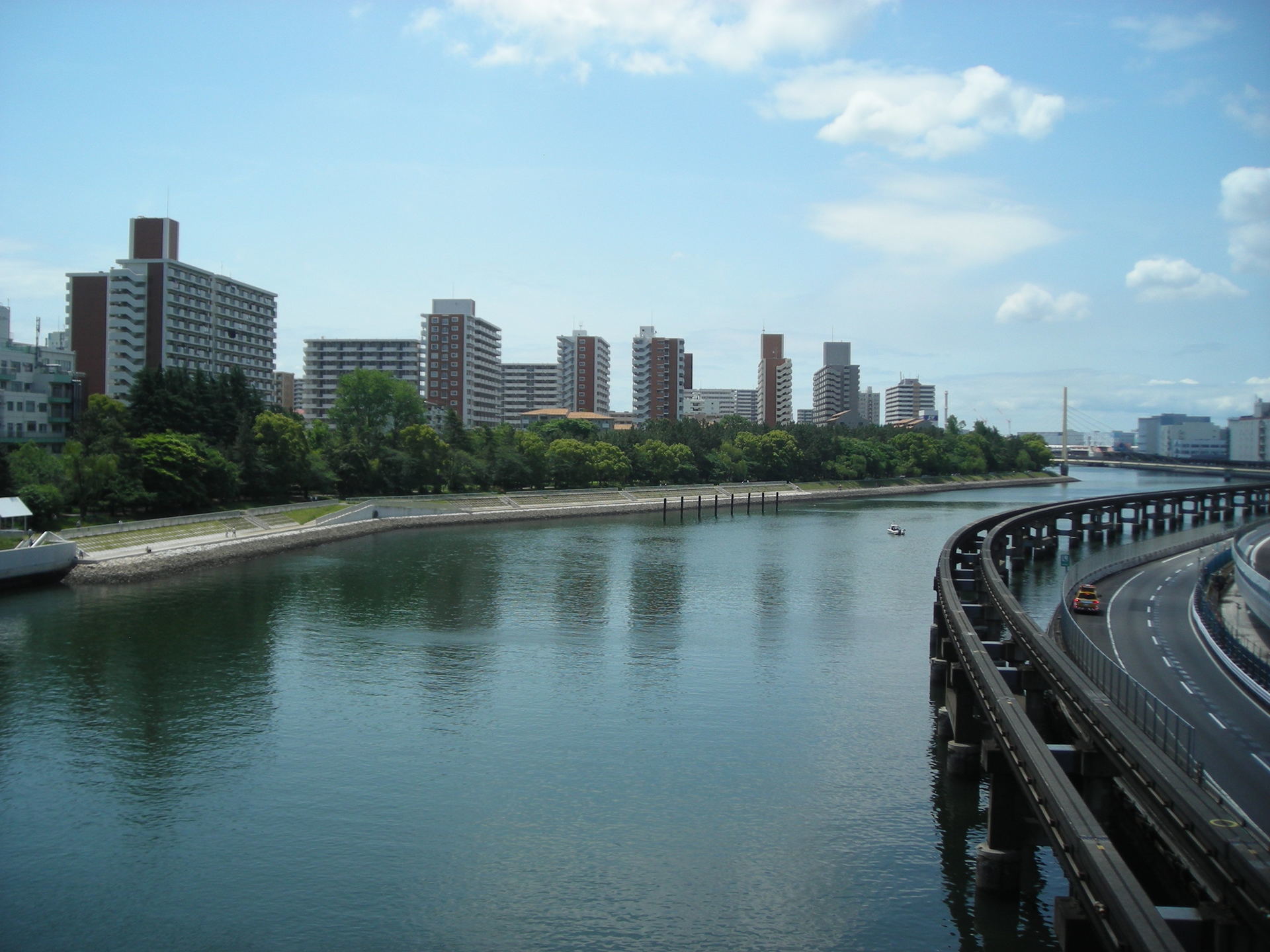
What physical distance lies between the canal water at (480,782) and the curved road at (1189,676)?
2.53 meters

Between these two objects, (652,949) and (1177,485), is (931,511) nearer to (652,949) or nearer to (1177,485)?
(1177,485)

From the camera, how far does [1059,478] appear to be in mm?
100188

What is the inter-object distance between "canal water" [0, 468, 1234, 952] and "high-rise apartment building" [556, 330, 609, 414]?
84.5 m

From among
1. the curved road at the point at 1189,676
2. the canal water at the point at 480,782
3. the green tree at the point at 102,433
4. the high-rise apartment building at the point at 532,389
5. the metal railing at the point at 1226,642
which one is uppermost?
the high-rise apartment building at the point at 532,389

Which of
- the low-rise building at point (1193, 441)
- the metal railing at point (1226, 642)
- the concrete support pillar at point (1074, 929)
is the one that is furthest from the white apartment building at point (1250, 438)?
the concrete support pillar at point (1074, 929)

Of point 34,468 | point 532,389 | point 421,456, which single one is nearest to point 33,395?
point 34,468

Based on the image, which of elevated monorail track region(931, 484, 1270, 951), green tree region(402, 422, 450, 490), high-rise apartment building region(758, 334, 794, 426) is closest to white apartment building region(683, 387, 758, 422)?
high-rise apartment building region(758, 334, 794, 426)

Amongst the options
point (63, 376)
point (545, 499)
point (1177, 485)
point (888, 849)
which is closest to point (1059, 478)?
point (1177, 485)

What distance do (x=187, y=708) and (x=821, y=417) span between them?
456 feet

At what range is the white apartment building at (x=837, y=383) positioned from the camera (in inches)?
5743

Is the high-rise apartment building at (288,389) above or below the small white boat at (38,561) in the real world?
above

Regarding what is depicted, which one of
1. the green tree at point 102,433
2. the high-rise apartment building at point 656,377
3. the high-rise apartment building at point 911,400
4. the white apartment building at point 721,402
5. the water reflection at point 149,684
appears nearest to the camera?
the water reflection at point 149,684

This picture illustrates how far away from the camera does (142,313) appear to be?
61188 millimetres

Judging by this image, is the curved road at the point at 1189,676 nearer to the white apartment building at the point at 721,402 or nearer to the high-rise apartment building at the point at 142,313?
the high-rise apartment building at the point at 142,313
